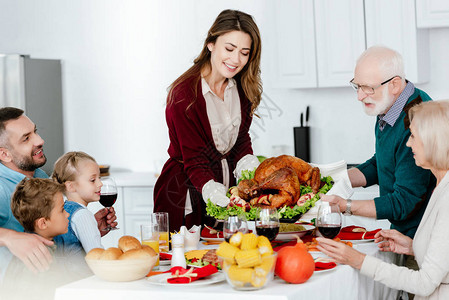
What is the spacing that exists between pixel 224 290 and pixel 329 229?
0.48 m

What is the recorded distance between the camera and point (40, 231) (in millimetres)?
2158

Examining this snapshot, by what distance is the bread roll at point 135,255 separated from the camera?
72.0 inches

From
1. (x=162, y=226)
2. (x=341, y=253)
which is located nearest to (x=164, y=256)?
(x=162, y=226)

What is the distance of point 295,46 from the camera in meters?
4.27

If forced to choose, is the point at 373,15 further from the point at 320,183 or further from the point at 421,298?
the point at 421,298

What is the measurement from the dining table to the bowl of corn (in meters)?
0.03

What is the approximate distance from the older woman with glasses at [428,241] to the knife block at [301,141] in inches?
96.4

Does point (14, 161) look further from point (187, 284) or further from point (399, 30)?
point (399, 30)

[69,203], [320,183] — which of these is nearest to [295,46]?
[320,183]

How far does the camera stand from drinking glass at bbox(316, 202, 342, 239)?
203cm

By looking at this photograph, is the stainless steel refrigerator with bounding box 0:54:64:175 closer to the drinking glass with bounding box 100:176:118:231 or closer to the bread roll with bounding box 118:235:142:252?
the drinking glass with bounding box 100:176:118:231

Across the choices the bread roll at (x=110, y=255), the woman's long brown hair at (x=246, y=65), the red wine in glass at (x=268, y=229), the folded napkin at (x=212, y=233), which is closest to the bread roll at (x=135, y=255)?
the bread roll at (x=110, y=255)

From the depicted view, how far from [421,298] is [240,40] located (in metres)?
1.32

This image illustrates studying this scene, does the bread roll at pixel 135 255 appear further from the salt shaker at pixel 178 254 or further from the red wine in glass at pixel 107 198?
the red wine in glass at pixel 107 198
